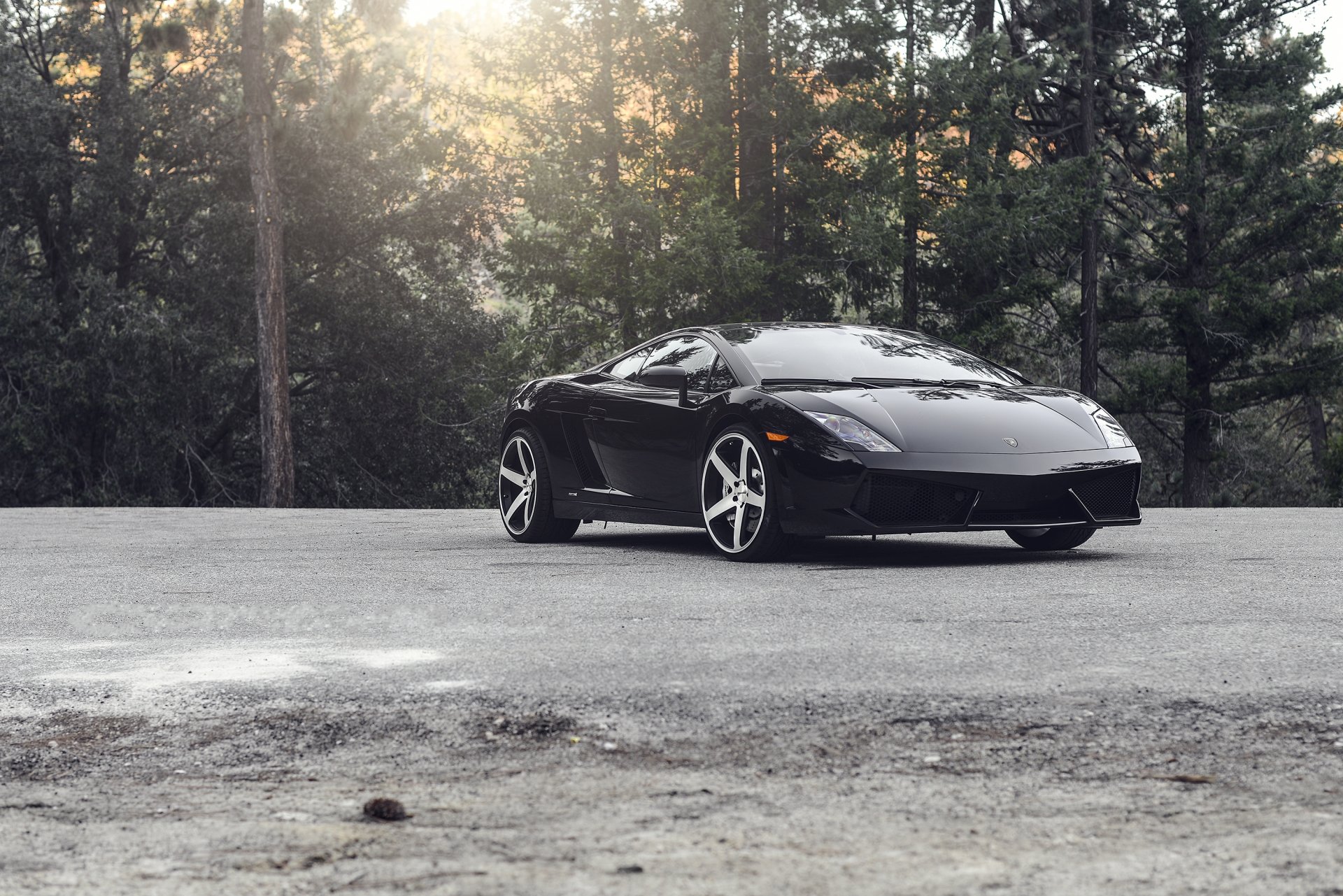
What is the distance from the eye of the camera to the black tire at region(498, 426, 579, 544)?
34.0 feet

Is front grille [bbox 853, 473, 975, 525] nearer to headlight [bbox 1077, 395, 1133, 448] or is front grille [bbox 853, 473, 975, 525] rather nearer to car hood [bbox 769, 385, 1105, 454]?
car hood [bbox 769, 385, 1105, 454]

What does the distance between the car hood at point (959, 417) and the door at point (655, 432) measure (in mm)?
741

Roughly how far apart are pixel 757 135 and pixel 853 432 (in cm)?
2656

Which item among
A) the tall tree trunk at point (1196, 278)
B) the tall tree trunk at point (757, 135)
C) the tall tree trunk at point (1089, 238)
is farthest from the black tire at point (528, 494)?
the tall tree trunk at point (1196, 278)

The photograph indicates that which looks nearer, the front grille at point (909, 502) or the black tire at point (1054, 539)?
the front grille at point (909, 502)

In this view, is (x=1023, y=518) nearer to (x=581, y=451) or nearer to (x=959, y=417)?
(x=959, y=417)

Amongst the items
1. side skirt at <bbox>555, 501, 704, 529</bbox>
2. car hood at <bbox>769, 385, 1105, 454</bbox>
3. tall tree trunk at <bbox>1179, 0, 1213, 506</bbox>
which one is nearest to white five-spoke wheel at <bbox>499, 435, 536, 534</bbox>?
side skirt at <bbox>555, 501, 704, 529</bbox>

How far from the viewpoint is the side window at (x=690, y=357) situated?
916 centimetres

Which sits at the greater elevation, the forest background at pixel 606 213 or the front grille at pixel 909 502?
the forest background at pixel 606 213

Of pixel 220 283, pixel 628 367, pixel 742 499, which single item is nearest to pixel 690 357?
pixel 628 367

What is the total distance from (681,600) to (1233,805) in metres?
3.68

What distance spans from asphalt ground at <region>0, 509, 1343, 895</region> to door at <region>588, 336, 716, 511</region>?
120cm

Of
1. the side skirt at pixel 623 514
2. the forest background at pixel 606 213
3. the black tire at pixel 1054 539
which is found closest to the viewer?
the side skirt at pixel 623 514

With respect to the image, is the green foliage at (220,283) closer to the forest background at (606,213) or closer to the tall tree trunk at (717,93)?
the forest background at (606,213)
